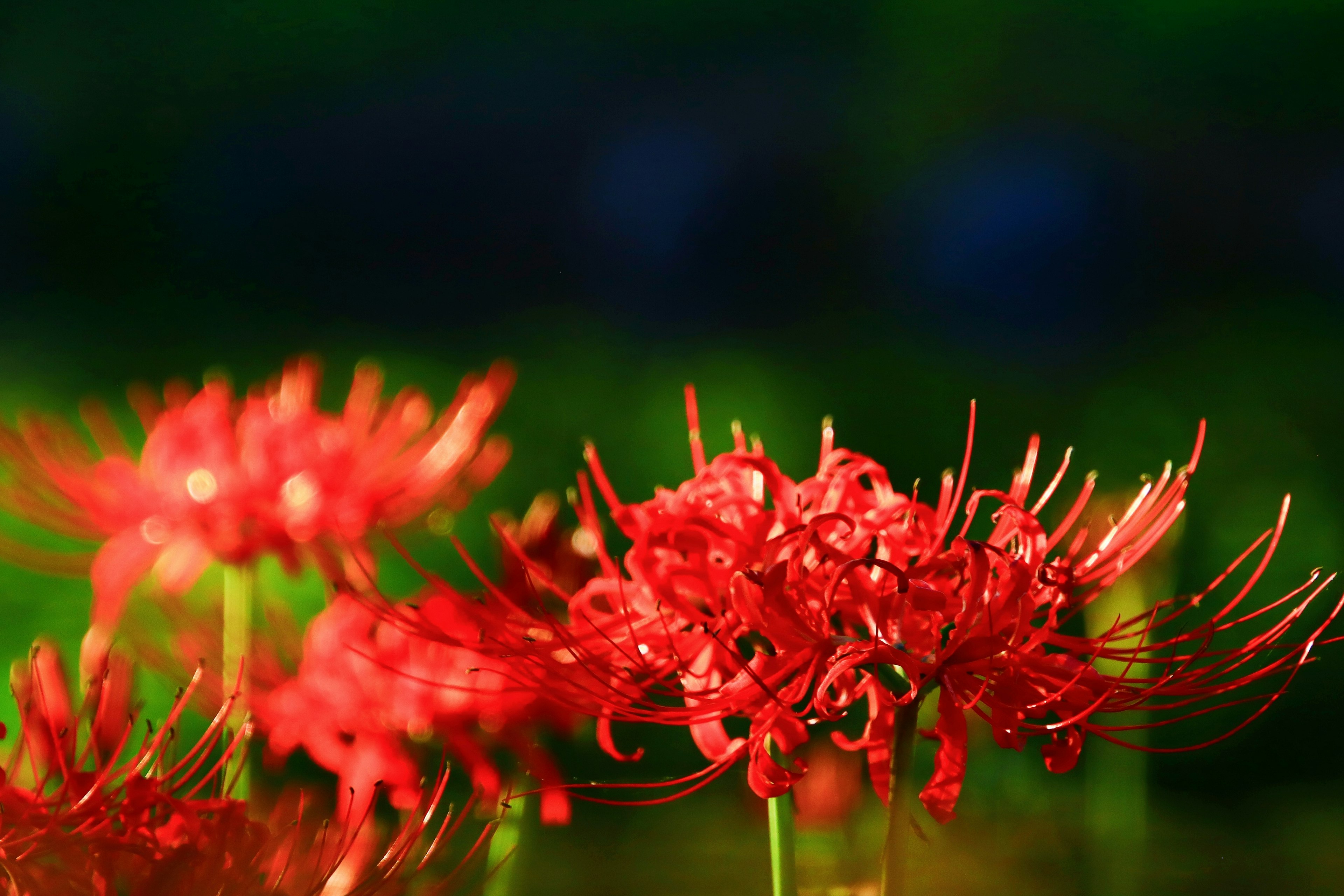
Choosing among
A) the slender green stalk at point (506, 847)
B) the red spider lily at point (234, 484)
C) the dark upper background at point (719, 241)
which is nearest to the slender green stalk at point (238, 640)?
the red spider lily at point (234, 484)

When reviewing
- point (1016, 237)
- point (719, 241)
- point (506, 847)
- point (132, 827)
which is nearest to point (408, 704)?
point (506, 847)

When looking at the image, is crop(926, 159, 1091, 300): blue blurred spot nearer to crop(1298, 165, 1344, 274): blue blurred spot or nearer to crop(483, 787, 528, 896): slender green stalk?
crop(1298, 165, 1344, 274): blue blurred spot

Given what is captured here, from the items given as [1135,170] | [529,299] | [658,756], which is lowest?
[658,756]

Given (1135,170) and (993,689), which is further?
(1135,170)

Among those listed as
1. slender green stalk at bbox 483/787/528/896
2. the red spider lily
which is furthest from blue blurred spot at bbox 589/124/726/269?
slender green stalk at bbox 483/787/528/896

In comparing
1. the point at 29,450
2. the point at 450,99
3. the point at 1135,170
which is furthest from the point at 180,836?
the point at 1135,170

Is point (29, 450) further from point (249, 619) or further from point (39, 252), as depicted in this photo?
point (39, 252)
